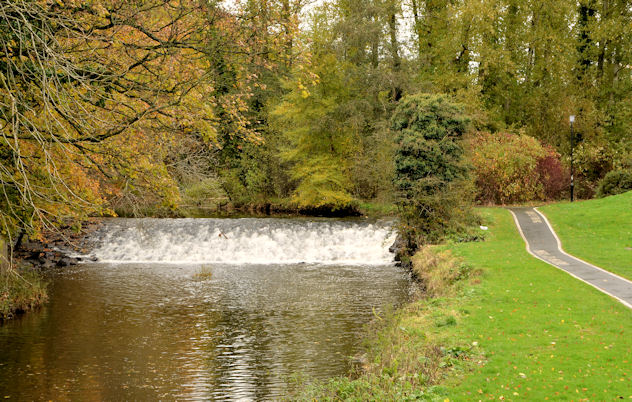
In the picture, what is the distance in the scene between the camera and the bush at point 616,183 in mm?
33375

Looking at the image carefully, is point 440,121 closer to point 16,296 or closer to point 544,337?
point 544,337

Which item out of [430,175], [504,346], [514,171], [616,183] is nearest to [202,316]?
[504,346]

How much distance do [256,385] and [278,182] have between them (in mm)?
36023

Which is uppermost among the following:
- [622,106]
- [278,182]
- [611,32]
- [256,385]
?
[611,32]

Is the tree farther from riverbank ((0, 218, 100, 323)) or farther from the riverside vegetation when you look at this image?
the riverside vegetation

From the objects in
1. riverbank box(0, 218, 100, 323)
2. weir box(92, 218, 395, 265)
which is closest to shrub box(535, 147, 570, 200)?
weir box(92, 218, 395, 265)

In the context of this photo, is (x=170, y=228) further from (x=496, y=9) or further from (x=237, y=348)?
(x=496, y=9)

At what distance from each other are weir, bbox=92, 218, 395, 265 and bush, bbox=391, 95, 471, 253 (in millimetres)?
1714

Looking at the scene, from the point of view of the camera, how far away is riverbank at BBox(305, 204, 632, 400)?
27.5 feet

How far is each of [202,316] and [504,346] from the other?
9.27 metres

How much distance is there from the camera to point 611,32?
44.0 meters

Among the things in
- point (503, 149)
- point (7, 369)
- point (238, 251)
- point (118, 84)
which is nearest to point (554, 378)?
point (118, 84)

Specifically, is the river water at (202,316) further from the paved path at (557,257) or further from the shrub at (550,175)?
the shrub at (550,175)

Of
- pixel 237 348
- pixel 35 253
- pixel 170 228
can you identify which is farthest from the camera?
pixel 170 228
